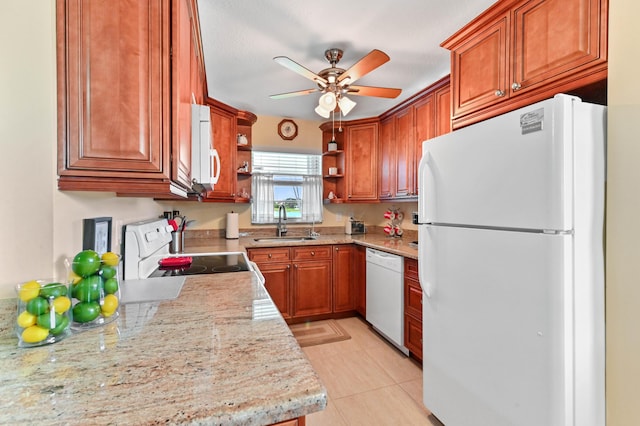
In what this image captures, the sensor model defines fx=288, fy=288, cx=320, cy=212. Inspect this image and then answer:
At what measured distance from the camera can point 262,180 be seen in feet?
11.9

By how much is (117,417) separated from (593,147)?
1.67m

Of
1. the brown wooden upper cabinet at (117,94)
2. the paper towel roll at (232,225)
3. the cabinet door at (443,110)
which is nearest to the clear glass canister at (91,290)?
the brown wooden upper cabinet at (117,94)

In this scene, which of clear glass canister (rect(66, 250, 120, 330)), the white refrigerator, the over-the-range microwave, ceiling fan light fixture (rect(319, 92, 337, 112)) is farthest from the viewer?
ceiling fan light fixture (rect(319, 92, 337, 112))

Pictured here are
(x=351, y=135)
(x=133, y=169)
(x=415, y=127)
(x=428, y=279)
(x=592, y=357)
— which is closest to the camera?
(x=133, y=169)

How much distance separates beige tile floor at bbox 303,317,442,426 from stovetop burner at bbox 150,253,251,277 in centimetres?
103

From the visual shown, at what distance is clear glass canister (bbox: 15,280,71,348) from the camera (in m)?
0.73

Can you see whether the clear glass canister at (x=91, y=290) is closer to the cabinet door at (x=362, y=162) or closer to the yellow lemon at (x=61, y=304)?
the yellow lemon at (x=61, y=304)

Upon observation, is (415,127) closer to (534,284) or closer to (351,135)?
(351,135)

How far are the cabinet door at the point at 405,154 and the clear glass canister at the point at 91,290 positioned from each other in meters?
2.50

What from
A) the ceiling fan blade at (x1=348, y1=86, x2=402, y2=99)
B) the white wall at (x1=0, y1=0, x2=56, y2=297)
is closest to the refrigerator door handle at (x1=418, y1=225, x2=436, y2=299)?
the ceiling fan blade at (x1=348, y1=86, x2=402, y2=99)

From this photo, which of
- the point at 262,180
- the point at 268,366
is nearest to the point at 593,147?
the point at 268,366

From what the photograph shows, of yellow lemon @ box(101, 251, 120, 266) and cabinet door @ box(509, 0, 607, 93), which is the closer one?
yellow lemon @ box(101, 251, 120, 266)

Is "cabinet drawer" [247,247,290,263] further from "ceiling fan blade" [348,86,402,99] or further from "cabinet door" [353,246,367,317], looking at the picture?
"ceiling fan blade" [348,86,402,99]

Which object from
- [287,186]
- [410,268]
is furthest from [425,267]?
[287,186]
